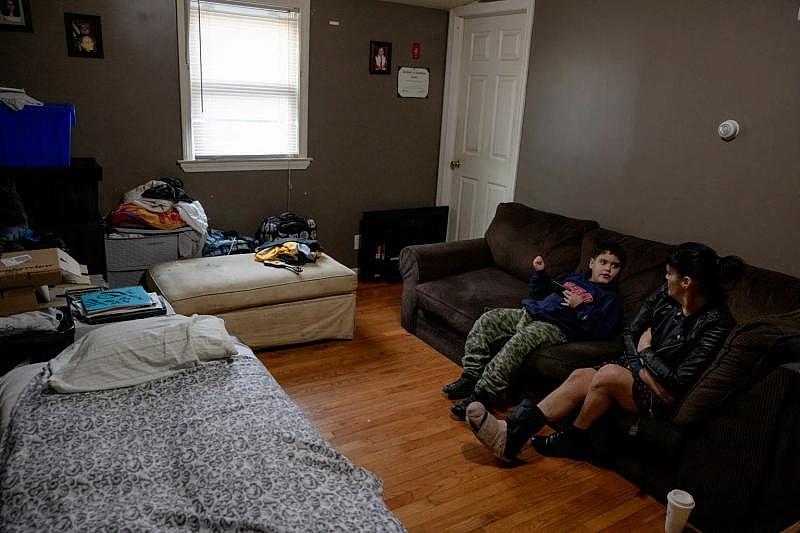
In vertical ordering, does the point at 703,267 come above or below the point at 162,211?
above

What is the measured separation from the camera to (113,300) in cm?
264

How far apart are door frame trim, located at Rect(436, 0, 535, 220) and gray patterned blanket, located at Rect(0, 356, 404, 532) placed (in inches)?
123

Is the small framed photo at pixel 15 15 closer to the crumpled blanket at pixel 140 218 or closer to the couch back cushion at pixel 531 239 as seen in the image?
the crumpled blanket at pixel 140 218

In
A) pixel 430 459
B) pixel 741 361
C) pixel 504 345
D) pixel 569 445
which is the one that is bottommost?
pixel 430 459

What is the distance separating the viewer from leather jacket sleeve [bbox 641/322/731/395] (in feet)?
7.27

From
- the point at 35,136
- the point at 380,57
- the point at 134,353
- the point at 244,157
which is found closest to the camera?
the point at 134,353

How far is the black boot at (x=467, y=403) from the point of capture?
114 inches

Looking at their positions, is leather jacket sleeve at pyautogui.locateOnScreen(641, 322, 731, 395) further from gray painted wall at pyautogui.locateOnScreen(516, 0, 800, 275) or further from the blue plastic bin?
the blue plastic bin

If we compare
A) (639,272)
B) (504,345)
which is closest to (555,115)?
(639,272)

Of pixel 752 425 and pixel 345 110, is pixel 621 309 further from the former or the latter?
pixel 345 110

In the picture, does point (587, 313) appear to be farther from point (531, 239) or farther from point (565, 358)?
point (531, 239)

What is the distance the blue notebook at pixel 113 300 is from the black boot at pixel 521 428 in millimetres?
1704

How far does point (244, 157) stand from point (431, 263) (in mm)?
1648

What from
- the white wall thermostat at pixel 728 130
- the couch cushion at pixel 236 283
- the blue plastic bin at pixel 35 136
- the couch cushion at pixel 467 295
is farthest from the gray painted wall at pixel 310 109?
the white wall thermostat at pixel 728 130
